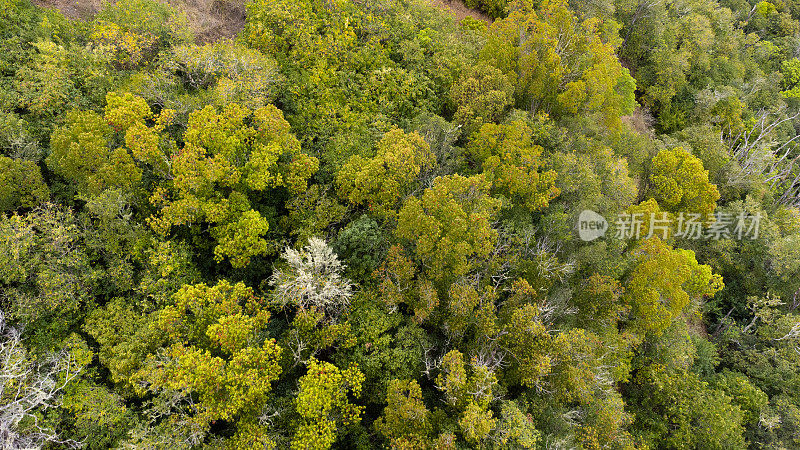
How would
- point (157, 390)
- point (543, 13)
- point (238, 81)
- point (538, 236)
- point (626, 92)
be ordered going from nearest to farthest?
point (157, 390), point (238, 81), point (538, 236), point (543, 13), point (626, 92)

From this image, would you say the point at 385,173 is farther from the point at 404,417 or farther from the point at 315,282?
the point at 404,417

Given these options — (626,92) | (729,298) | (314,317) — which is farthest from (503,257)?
(729,298)

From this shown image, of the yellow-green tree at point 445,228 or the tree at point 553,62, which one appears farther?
the tree at point 553,62

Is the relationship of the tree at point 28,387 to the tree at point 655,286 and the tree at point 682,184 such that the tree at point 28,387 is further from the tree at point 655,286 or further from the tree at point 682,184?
the tree at point 682,184

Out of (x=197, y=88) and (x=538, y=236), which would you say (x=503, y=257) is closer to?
(x=538, y=236)

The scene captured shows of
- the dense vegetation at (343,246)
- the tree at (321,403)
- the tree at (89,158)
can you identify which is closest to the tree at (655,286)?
the dense vegetation at (343,246)

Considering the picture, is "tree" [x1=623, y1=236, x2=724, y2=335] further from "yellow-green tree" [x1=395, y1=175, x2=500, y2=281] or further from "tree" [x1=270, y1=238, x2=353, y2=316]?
"tree" [x1=270, y1=238, x2=353, y2=316]

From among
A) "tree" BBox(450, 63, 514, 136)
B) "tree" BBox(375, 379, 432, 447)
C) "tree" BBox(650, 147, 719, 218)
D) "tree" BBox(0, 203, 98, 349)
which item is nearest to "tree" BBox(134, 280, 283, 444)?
"tree" BBox(0, 203, 98, 349)

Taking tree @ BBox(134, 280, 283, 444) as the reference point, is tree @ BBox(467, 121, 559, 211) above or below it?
above
